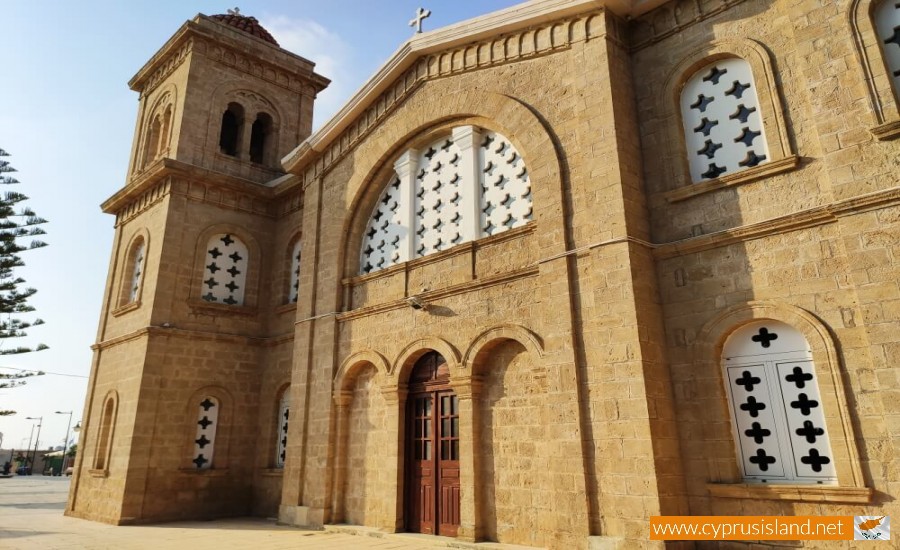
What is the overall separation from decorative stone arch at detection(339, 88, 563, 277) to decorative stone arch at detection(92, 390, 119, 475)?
6401 millimetres

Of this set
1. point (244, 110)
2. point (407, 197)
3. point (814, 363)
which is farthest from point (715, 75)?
point (244, 110)

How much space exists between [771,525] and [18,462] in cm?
5333

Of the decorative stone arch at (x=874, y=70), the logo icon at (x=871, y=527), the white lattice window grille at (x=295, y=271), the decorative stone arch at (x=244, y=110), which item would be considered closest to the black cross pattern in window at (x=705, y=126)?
the decorative stone arch at (x=874, y=70)

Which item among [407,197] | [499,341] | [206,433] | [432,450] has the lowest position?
[432,450]

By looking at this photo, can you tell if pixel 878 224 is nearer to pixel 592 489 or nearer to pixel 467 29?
pixel 592 489

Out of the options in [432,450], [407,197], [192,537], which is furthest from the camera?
[407,197]

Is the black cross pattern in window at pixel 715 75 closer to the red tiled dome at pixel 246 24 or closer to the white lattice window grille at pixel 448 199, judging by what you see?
the white lattice window grille at pixel 448 199

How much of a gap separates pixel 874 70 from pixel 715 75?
6.64 feet

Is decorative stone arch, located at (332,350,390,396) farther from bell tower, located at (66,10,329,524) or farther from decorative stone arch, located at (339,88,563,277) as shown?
bell tower, located at (66,10,329,524)

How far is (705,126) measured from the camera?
8.26m

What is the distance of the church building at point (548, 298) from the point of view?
6672 millimetres

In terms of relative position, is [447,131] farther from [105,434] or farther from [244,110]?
[105,434]

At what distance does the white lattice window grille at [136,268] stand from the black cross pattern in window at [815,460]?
1398 centimetres

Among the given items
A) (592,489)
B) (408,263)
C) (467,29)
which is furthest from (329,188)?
(592,489)
